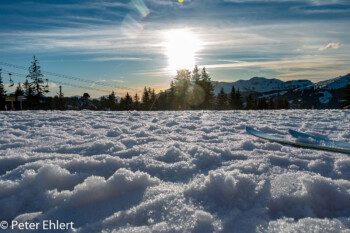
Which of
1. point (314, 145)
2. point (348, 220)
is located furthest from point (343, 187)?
point (314, 145)

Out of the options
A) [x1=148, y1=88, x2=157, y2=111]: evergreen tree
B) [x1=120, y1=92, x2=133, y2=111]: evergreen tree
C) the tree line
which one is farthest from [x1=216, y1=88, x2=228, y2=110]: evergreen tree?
[x1=120, y1=92, x2=133, y2=111]: evergreen tree

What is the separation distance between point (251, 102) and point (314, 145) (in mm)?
56750

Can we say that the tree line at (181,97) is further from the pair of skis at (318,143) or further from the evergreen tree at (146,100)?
the pair of skis at (318,143)

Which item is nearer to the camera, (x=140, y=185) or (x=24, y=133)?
(x=140, y=185)

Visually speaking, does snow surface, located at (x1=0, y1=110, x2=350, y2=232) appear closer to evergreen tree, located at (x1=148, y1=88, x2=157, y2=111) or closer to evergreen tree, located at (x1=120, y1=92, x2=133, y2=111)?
evergreen tree, located at (x1=148, y1=88, x2=157, y2=111)

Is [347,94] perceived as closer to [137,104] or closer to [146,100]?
[146,100]

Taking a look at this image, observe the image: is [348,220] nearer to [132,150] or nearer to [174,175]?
[174,175]

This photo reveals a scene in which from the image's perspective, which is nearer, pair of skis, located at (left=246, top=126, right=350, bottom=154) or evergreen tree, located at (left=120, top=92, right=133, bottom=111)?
pair of skis, located at (left=246, top=126, right=350, bottom=154)

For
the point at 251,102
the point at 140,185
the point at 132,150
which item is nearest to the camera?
the point at 140,185

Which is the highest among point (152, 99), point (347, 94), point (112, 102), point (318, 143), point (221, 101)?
point (152, 99)

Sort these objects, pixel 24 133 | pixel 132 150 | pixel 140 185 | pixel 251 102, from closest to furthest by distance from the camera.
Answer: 1. pixel 140 185
2. pixel 132 150
3. pixel 24 133
4. pixel 251 102

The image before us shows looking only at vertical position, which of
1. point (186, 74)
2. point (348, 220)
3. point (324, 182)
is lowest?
point (348, 220)

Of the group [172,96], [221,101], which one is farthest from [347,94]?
[172,96]

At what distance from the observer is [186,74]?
4644 cm
